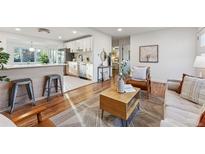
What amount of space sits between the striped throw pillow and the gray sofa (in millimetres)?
78

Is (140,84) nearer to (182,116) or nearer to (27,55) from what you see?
(182,116)

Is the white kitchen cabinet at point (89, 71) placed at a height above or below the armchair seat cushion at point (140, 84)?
above

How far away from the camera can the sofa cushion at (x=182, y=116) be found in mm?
1510

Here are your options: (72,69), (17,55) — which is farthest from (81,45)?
(17,55)

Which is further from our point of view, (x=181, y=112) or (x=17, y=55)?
(x=17, y=55)

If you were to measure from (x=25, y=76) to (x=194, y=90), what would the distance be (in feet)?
11.1

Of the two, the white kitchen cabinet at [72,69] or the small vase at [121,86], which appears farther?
the white kitchen cabinet at [72,69]

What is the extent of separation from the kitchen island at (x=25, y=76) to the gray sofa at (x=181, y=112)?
9.63ft

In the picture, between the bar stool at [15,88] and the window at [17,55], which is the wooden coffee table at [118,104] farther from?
the window at [17,55]

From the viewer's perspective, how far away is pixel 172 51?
5.31 metres

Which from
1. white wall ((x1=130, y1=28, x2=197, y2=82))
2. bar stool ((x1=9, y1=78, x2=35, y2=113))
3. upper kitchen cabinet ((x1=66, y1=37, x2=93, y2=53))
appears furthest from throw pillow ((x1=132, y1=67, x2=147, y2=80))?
bar stool ((x1=9, y1=78, x2=35, y2=113))

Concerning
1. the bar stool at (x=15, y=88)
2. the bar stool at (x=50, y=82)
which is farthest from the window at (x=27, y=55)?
the bar stool at (x=15, y=88)

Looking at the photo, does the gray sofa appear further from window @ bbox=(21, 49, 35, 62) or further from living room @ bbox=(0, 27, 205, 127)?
window @ bbox=(21, 49, 35, 62)
